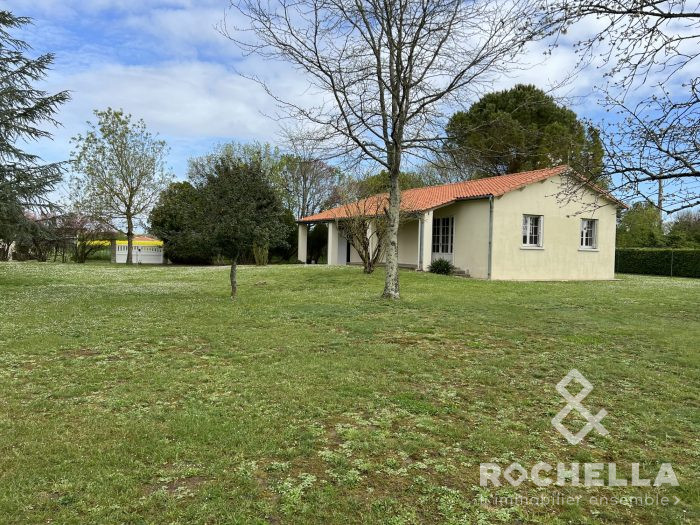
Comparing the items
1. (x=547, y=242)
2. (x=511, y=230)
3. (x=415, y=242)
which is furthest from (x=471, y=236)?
(x=415, y=242)

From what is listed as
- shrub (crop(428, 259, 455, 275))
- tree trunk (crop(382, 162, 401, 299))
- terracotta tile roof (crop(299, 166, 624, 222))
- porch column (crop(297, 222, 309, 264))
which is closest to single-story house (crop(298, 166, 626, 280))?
terracotta tile roof (crop(299, 166, 624, 222))

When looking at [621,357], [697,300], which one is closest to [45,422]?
[621,357]

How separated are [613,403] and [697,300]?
38.1 feet

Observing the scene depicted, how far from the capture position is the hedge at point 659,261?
27.8m

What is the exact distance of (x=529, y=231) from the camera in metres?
21.1

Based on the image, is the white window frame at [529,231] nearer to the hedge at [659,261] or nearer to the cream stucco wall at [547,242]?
the cream stucco wall at [547,242]

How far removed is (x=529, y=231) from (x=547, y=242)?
3.51 feet

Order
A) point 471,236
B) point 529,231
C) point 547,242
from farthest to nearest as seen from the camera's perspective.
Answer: point 547,242 < point 529,231 < point 471,236

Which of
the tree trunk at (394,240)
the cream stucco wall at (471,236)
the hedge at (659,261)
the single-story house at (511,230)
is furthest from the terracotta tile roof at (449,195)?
the hedge at (659,261)

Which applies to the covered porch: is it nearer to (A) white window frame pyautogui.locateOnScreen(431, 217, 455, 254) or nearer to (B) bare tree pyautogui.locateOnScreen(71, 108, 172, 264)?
(A) white window frame pyautogui.locateOnScreen(431, 217, 455, 254)

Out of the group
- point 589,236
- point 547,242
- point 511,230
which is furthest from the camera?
point 589,236

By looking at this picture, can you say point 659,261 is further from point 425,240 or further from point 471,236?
point 425,240

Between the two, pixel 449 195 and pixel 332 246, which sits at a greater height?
pixel 449 195

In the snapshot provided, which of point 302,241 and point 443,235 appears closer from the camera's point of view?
point 443,235
